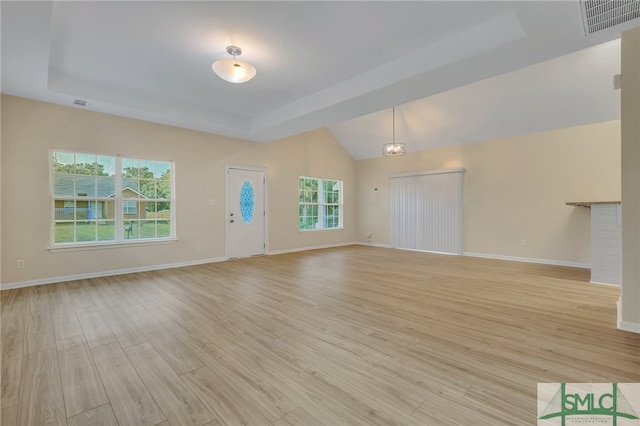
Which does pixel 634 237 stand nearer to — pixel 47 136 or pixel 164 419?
pixel 164 419

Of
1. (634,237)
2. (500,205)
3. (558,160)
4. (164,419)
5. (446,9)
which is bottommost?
(164,419)

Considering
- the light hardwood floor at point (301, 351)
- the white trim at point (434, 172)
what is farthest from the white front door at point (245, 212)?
the white trim at point (434, 172)

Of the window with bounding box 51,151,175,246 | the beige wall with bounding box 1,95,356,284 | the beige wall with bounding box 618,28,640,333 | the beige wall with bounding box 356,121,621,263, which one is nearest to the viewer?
the beige wall with bounding box 618,28,640,333

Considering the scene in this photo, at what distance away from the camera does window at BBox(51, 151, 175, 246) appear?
14.6 ft

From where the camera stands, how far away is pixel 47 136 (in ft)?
14.0

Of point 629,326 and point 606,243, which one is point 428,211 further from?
point 629,326

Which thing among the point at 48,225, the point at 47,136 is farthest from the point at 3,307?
the point at 47,136

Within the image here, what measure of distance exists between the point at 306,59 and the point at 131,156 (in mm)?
3674

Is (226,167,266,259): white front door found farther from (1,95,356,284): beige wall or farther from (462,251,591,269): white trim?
(462,251,591,269): white trim

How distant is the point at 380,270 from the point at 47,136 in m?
5.81

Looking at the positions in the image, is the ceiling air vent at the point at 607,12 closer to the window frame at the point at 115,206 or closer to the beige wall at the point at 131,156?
the beige wall at the point at 131,156

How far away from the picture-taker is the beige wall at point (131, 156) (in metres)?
4.04

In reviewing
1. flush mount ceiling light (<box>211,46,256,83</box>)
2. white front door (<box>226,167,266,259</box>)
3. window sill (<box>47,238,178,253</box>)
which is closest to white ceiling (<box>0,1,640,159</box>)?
flush mount ceiling light (<box>211,46,256,83</box>)

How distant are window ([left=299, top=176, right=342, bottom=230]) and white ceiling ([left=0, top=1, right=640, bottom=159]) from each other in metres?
2.59
